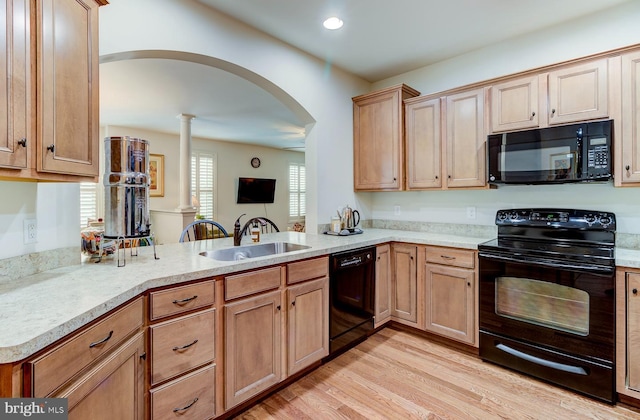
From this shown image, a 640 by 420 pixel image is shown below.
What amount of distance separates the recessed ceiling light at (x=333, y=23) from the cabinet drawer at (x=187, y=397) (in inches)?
98.7

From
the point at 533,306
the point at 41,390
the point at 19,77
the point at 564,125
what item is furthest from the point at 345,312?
the point at 19,77

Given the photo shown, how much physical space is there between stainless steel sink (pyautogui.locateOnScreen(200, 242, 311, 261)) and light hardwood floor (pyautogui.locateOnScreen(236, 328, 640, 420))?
0.95m

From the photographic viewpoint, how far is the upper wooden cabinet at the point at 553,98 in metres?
2.17

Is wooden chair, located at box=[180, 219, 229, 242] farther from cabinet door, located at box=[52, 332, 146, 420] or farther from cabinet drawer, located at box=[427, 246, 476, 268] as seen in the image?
cabinet drawer, located at box=[427, 246, 476, 268]

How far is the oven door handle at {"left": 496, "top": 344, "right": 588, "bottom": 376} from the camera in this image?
2.03 metres

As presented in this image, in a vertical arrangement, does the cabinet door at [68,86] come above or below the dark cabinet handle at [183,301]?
above

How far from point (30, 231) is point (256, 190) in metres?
6.57

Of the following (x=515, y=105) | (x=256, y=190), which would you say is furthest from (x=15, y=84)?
(x=256, y=190)

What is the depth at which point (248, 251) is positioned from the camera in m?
2.48

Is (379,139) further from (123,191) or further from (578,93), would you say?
(123,191)

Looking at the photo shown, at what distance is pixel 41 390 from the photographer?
0.91 meters

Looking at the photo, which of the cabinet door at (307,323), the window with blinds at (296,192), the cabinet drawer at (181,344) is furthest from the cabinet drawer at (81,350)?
the window with blinds at (296,192)

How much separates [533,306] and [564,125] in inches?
51.5

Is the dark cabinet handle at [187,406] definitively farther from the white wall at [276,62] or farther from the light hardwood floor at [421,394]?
the white wall at [276,62]
